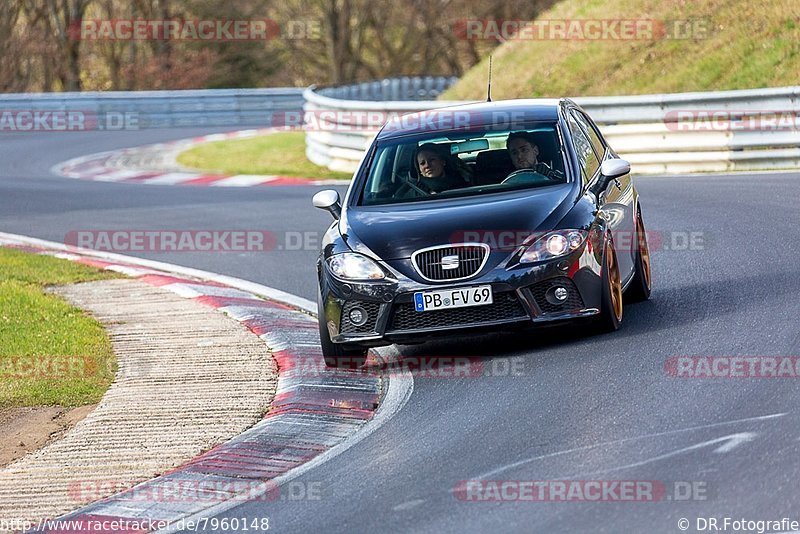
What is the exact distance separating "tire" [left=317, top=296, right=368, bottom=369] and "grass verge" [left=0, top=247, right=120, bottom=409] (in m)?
1.46

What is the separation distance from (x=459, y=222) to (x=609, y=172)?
1190mm

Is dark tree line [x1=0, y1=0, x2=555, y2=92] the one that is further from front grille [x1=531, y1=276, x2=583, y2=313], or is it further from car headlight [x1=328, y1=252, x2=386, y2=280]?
front grille [x1=531, y1=276, x2=583, y2=313]

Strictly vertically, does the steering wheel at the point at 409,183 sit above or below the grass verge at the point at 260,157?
above

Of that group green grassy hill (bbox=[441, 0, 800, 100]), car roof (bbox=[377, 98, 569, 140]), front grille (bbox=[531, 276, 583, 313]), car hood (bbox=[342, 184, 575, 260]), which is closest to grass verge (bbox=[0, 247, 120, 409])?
car hood (bbox=[342, 184, 575, 260])

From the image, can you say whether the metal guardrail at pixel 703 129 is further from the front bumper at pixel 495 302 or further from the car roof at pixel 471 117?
the front bumper at pixel 495 302

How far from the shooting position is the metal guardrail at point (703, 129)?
18562mm

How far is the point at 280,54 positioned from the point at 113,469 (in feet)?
174

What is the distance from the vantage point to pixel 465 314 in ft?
28.6

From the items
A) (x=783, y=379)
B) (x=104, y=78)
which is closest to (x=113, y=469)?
(x=783, y=379)

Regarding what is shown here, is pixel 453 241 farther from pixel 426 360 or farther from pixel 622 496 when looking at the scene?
pixel 622 496

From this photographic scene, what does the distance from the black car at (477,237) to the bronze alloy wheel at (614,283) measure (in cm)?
1

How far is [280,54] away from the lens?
5947 cm

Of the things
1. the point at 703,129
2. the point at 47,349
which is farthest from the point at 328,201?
the point at 703,129

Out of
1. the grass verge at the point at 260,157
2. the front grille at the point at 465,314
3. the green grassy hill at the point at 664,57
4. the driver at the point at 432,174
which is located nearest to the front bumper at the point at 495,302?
the front grille at the point at 465,314
